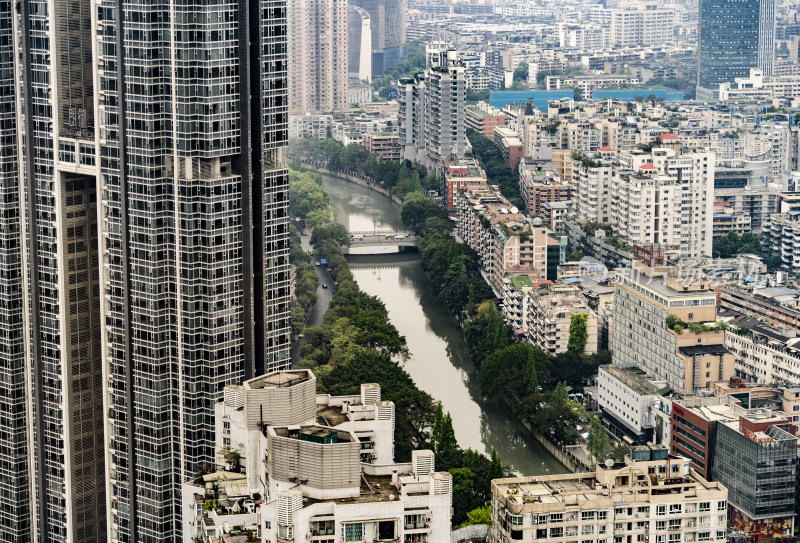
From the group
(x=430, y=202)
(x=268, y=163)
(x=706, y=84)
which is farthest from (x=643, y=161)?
(x=706, y=84)

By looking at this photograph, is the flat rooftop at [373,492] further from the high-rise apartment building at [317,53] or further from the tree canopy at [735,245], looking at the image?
the high-rise apartment building at [317,53]

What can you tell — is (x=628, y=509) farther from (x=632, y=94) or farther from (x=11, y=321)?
(x=632, y=94)

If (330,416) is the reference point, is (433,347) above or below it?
below

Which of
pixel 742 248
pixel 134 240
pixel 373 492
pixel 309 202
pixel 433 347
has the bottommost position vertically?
pixel 433 347

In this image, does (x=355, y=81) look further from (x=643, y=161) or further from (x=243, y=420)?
(x=243, y=420)

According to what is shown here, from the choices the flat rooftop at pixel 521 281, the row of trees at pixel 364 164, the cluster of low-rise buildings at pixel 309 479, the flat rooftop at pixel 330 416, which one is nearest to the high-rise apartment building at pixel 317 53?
the row of trees at pixel 364 164

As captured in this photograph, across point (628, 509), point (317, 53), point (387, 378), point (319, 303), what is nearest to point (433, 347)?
point (319, 303)
